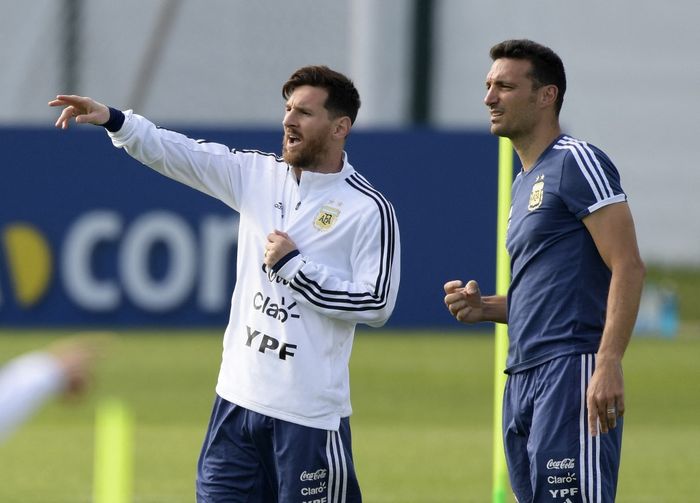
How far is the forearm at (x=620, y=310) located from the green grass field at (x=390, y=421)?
166 inches

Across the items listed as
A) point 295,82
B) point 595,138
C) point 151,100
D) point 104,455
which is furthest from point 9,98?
point 104,455

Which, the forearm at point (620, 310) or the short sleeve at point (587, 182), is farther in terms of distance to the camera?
the short sleeve at point (587, 182)

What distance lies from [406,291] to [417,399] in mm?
3944

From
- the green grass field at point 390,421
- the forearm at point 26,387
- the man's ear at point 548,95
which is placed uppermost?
the man's ear at point 548,95

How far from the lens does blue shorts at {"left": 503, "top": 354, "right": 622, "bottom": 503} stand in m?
5.12

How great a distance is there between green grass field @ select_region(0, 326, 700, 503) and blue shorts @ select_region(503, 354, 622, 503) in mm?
3948

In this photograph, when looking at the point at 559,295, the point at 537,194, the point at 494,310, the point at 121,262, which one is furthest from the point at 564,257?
the point at 121,262

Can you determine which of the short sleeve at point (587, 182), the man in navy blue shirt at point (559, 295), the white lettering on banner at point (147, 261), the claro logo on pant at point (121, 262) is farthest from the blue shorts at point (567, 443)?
the white lettering on banner at point (147, 261)

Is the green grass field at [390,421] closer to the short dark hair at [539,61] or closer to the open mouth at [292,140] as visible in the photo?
the open mouth at [292,140]

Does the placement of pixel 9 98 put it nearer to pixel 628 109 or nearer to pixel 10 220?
pixel 10 220

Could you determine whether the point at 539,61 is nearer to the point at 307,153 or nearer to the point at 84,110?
the point at 307,153

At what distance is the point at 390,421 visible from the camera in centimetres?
1280

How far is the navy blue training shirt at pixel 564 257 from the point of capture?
518 cm

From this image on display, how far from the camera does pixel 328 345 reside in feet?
17.8
